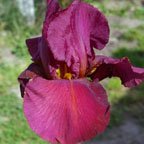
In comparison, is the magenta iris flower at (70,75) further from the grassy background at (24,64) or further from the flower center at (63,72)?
the grassy background at (24,64)

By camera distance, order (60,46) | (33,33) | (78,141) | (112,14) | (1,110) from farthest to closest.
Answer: (112,14), (33,33), (1,110), (60,46), (78,141)

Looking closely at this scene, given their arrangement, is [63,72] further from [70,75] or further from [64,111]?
[64,111]

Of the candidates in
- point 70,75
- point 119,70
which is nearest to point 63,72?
point 70,75

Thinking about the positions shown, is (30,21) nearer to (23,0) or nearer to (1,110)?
(23,0)

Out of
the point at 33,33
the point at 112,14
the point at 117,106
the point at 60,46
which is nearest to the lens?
the point at 60,46

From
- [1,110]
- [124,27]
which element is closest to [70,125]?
[1,110]
